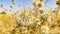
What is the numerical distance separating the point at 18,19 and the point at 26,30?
21 centimetres

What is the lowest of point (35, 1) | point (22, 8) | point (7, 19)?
point (7, 19)

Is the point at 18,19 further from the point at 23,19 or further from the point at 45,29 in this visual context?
the point at 45,29

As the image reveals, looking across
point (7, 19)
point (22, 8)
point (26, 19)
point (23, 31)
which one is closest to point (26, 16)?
point (26, 19)

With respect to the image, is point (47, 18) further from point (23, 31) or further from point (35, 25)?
point (23, 31)

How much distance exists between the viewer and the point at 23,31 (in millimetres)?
2697

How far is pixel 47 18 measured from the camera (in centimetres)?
294

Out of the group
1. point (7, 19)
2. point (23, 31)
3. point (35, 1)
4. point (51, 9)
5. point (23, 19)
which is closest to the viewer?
point (23, 31)

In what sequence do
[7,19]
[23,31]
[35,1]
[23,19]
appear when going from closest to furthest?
[23,31] → [23,19] → [35,1] → [7,19]

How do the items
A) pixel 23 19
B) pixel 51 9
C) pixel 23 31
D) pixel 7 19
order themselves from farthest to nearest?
pixel 7 19 < pixel 51 9 < pixel 23 19 < pixel 23 31

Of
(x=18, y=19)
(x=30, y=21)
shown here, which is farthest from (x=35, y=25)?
(x=18, y=19)

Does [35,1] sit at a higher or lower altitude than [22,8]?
higher

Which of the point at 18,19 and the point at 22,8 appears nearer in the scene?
the point at 18,19

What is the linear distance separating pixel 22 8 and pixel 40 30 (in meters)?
1.17

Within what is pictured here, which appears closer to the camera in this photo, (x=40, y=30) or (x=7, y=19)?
(x=40, y=30)
